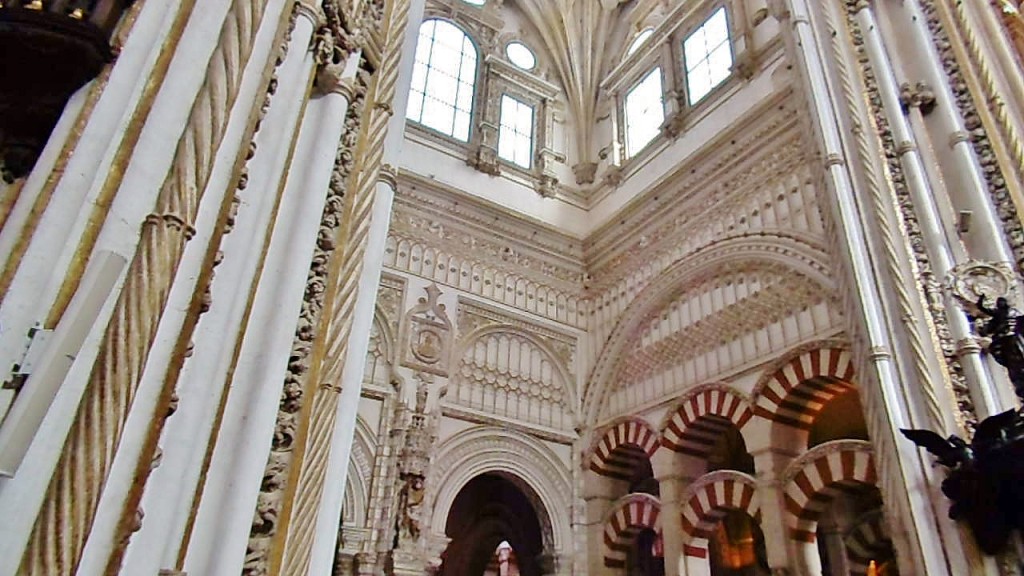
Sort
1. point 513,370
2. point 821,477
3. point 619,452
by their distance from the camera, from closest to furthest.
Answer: point 821,477
point 619,452
point 513,370

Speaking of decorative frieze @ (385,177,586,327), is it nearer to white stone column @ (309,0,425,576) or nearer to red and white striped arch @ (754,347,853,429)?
red and white striped arch @ (754,347,853,429)

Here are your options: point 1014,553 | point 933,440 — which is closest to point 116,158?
point 933,440

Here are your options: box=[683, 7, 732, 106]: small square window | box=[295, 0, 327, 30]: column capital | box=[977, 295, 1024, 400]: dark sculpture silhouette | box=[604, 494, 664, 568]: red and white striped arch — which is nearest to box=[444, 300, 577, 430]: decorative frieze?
box=[604, 494, 664, 568]: red and white striped arch

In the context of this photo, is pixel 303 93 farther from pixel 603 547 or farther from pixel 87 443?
pixel 603 547

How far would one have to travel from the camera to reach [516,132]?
10750 millimetres

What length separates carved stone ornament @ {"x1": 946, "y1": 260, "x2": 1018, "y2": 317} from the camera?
434cm

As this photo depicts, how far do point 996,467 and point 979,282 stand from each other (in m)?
1.41

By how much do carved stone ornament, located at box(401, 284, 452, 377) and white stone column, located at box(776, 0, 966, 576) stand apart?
463cm

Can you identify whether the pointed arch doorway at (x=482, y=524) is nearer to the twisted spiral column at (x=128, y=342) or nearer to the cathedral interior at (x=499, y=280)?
the cathedral interior at (x=499, y=280)

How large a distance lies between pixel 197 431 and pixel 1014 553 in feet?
13.2

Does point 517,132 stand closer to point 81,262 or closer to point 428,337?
point 428,337

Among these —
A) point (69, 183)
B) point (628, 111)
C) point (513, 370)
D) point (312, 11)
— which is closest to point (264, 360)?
point (69, 183)

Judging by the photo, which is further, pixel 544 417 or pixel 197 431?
pixel 544 417

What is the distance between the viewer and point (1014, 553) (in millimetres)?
3604
